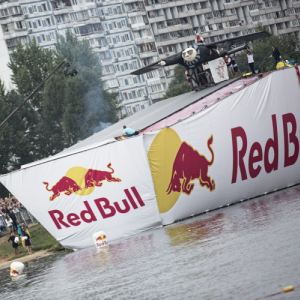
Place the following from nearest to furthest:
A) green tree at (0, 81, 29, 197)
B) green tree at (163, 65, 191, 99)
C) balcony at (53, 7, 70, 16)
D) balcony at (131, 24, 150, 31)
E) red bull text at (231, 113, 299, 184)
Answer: red bull text at (231, 113, 299, 184), green tree at (0, 81, 29, 197), green tree at (163, 65, 191, 99), balcony at (53, 7, 70, 16), balcony at (131, 24, 150, 31)

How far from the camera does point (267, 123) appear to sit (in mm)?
22500

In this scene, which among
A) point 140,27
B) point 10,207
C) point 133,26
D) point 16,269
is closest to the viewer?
point 16,269

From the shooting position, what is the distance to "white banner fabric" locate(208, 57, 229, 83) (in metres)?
27.1

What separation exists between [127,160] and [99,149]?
111cm

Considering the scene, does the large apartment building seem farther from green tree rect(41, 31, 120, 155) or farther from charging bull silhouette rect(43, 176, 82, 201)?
charging bull silhouette rect(43, 176, 82, 201)

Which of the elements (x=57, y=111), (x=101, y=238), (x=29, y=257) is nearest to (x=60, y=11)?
(x=57, y=111)

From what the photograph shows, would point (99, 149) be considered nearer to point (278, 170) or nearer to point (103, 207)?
point (103, 207)

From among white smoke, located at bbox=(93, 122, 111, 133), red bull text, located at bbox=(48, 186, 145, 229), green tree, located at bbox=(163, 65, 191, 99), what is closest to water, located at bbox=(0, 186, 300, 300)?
red bull text, located at bbox=(48, 186, 145, 229)

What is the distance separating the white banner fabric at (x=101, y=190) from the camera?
20.7 m

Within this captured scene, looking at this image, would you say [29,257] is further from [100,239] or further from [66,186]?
[100,239]

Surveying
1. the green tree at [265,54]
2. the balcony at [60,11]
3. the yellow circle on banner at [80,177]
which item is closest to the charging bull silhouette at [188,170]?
the yellow circle on banner at [80,177]

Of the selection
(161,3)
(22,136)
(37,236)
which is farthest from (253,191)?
(161,3)

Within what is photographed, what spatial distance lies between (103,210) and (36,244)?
1040cm

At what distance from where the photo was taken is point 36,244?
29.8 m
